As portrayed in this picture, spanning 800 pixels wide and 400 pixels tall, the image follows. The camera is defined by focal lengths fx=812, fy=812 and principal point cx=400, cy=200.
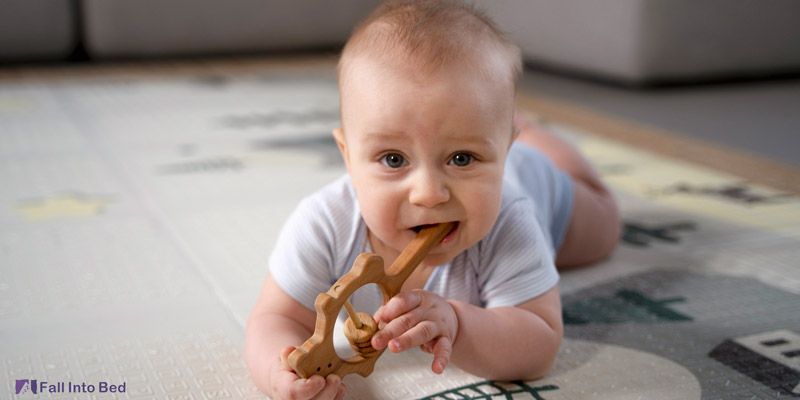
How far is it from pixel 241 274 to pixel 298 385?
31 centimetres

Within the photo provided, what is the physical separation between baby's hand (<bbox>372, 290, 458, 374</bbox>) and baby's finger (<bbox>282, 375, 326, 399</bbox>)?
38 mm

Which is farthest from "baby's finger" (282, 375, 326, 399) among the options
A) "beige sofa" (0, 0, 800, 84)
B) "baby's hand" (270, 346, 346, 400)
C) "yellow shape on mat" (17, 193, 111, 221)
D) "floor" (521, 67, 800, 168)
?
"beige sofa" (0, 0, 800, 84)

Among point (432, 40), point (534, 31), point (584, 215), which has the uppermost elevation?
point (534, 31)

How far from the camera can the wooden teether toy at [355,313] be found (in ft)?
1.46

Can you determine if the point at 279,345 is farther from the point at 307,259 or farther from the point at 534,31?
the point at 534,31

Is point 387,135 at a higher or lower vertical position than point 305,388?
higher

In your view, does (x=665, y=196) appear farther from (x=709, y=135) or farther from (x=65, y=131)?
(x=65, y=131)

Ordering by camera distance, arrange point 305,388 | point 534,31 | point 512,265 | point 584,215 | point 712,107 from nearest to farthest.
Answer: point 305,388 → point 512,265 → point 584,215 → point 712,107 → point 534,31

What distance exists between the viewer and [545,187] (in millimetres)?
725

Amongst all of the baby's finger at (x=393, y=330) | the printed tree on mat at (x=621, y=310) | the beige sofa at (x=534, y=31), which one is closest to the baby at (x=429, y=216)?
the baby's finger at (x=393, y=330)

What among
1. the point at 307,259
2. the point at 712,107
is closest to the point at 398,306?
the point at 307,259

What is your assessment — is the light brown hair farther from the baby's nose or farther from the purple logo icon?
the purple logo icon

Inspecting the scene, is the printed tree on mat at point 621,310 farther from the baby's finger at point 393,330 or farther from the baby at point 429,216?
the baby's finger at point 393,330

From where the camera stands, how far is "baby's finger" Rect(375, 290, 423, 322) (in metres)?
0.46
